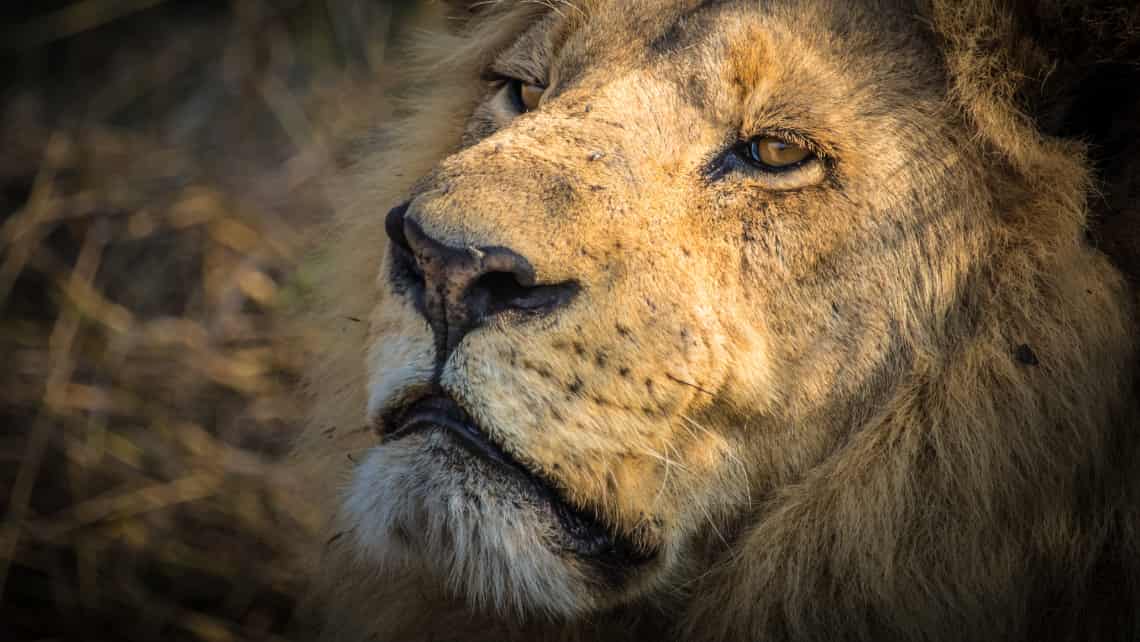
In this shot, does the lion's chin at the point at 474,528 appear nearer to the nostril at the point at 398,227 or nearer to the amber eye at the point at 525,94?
the nostril at the point at 398,227

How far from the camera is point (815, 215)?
7.52 feet

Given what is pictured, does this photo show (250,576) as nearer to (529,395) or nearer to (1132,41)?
(529,395)

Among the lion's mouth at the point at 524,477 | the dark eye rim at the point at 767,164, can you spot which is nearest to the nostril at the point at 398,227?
the lion's mouth at the point at 524,477

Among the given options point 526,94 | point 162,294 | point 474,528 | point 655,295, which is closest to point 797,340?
point 655,295

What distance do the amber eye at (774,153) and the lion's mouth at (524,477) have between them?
0.84 m

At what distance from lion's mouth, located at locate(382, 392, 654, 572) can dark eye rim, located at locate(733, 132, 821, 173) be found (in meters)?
0.83

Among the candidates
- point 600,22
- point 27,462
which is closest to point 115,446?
point 27,462

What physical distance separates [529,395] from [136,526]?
3150 millimetres

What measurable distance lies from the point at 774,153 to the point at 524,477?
89 centimetres

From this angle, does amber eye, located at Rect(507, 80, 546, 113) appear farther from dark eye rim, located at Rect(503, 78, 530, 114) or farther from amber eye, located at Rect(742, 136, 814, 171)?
amber eye, located at Rect(742, 136, 814, 171)

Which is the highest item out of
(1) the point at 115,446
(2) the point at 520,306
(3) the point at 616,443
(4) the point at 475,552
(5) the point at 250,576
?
(2) the point at 520,306

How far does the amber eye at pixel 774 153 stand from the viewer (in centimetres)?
232

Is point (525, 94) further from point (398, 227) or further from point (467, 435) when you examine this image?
point (467, 435)

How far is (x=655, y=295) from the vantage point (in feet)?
6.96
